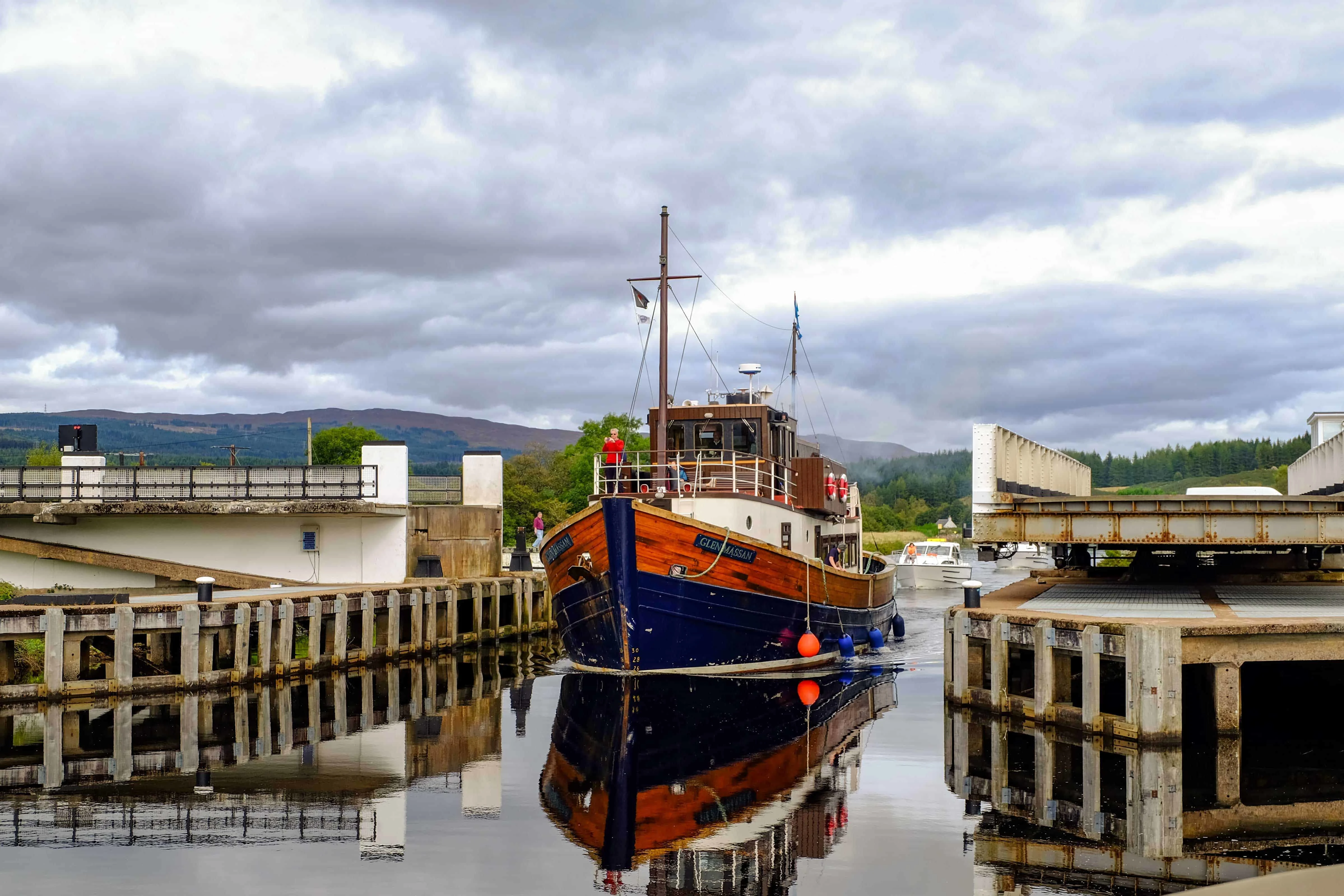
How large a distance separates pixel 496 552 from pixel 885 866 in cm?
2133

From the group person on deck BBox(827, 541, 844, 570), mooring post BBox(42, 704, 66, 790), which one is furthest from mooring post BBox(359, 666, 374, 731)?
person on deck BBox(827, 541, 844, 570)

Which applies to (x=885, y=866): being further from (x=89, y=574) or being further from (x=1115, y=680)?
(x=89, y=574)

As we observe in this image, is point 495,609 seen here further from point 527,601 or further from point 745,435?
point 745,435

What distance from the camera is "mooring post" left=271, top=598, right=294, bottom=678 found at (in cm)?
2208

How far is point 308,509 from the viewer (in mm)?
27172

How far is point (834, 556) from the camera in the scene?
97.7 feet

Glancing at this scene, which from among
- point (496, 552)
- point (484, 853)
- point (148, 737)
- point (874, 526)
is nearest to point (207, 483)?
point (496, 552)

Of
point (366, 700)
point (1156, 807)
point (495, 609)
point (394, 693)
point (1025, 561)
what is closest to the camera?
point (1156, 807)

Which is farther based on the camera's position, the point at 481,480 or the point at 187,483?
the point at 481,480

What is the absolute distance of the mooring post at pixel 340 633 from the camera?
23.7m

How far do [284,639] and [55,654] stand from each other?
159 inches

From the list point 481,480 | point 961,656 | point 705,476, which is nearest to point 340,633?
point 705,476

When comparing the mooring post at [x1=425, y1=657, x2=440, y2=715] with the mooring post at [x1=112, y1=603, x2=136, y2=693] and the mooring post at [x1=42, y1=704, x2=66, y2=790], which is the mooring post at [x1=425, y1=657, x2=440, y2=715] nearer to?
the mooring post at [x1=112, y1=603, x2=136, y2=693]

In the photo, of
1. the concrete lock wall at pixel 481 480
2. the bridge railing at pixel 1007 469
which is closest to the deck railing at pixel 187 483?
the concrete lock wall at pixel 481 480
